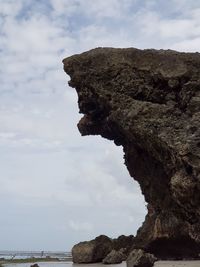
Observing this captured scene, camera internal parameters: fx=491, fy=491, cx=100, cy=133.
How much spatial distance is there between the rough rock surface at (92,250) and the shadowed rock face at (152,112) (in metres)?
16.7

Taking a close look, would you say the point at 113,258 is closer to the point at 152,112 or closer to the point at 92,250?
the point at 92,250

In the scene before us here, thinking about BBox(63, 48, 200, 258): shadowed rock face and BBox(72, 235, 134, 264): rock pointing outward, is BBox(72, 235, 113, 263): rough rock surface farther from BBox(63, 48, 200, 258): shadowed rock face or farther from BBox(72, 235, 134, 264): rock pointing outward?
BBox(63, 48, 200, 258): shadowed rock face

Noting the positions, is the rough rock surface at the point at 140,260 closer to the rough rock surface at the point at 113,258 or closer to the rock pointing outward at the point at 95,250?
the rough rock surface at the point at 113,258

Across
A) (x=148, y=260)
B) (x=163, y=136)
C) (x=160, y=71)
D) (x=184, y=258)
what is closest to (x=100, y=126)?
(x=160, y=71)

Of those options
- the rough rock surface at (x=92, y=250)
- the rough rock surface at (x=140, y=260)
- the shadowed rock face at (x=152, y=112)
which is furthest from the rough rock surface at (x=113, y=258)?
the shadowed rock face at (x=152, y=112)

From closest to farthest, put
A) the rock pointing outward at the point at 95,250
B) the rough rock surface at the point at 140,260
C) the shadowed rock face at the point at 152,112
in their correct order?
the shadowed rock face at the point at 152,112, the rough rock surface at the point at 140,260, the rock pointing outward at the point at 95,250

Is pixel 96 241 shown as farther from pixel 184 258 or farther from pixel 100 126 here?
pixel 100 126

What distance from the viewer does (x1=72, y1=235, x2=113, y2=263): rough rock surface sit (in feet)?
129

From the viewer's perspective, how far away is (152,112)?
55.8 feet

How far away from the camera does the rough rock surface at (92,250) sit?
1554 inches

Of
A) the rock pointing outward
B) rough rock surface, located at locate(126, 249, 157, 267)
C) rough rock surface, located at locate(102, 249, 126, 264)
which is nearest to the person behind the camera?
rough rock surface, located at locate(126, 249, 157, 267)

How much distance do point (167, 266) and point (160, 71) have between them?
1480 centimetres

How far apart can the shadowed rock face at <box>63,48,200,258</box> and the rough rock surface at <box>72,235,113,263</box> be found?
1667 centimetres

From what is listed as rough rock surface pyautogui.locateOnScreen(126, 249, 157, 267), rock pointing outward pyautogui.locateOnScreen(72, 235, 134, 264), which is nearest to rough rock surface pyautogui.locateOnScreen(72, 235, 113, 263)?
rock pointing outward pyautogui.locateOnScreen(72, 235, 134, 264)
